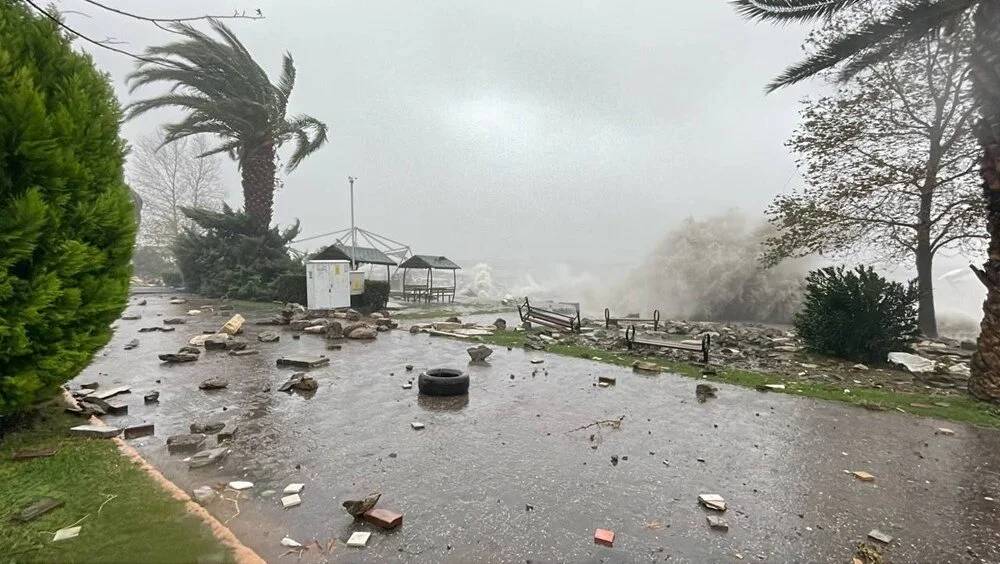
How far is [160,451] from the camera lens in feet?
14.2

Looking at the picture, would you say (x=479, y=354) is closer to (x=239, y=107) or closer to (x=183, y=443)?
(x=183, y=443)

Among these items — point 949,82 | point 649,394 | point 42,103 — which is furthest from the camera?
point 949,82

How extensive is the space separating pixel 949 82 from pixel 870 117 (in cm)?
213

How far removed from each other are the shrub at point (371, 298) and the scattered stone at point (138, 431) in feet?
45.0

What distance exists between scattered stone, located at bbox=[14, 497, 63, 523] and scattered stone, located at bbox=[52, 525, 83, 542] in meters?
0.31

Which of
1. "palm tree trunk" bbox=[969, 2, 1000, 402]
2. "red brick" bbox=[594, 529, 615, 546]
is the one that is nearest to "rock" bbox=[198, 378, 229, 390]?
"red brick" bbox=[594, 529, 615, 546]

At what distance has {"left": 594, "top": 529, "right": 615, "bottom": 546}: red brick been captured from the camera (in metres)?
3.02

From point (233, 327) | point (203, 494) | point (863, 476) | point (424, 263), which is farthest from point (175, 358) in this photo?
point (424, 263)

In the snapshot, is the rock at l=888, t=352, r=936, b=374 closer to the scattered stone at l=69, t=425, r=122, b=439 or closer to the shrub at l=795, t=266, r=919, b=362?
the shrub at l=795, t=266, r=919, b=362

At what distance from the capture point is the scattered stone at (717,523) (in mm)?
3234

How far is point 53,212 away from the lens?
3.69 metres

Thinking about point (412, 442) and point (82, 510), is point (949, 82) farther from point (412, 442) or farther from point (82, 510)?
point (82, 510)

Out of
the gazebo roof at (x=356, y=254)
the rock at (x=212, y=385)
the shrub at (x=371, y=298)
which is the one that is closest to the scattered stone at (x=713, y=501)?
the rock at (x=212, y=385)

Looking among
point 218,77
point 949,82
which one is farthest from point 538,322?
point 218,77
